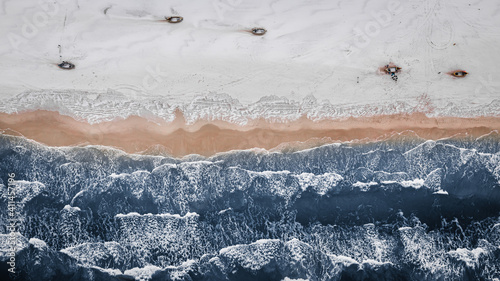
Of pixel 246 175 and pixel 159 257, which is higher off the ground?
pixel 246 175

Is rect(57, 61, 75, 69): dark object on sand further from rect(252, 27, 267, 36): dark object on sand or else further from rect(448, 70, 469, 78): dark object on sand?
rect(448, 70, 469, 78): dark object on sand

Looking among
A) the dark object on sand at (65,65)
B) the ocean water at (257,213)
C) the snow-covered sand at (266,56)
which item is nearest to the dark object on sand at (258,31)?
the snow-covered sand at (266,56)

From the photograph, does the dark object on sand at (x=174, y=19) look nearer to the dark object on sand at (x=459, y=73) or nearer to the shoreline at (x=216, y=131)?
the shoreline at (x=216, y=131)

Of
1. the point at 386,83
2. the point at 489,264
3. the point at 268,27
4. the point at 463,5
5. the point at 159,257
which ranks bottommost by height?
the point at 159,257

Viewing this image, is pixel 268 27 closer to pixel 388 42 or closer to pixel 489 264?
pixel 388 42

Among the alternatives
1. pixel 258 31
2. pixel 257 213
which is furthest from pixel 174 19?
pixel 257 213

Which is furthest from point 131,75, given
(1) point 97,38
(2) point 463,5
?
(2) point 463,5

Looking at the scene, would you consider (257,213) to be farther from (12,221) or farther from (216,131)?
(12,221)
